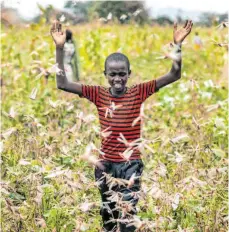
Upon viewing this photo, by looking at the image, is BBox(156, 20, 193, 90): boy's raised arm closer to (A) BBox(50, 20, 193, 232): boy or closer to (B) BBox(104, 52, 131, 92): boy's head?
(A) BBox(50, 20, 193, 232): boy

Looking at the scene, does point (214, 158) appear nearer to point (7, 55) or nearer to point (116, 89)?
point (116, 89)

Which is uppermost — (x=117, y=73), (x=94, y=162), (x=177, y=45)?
(x=177, y=45)

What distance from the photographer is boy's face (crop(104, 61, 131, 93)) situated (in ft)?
9.81

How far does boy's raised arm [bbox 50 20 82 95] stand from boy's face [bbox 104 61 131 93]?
18cm

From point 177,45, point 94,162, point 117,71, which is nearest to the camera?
point 94,162

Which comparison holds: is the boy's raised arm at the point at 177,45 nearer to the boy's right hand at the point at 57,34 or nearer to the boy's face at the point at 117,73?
the boy's face at the point at 117,73

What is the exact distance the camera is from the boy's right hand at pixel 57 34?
2990 mm

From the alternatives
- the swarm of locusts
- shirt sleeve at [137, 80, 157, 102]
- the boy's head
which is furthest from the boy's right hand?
shirt sleeve at [137, 80, 157, 102]

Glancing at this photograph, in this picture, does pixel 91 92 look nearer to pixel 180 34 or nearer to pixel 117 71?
pixel 117 71

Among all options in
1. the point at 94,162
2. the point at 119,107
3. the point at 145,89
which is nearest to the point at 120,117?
the point at 119,107

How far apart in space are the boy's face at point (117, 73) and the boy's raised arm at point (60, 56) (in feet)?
0.59

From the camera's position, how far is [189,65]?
1062 cm

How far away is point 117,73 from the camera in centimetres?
300

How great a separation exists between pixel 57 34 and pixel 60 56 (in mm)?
103
